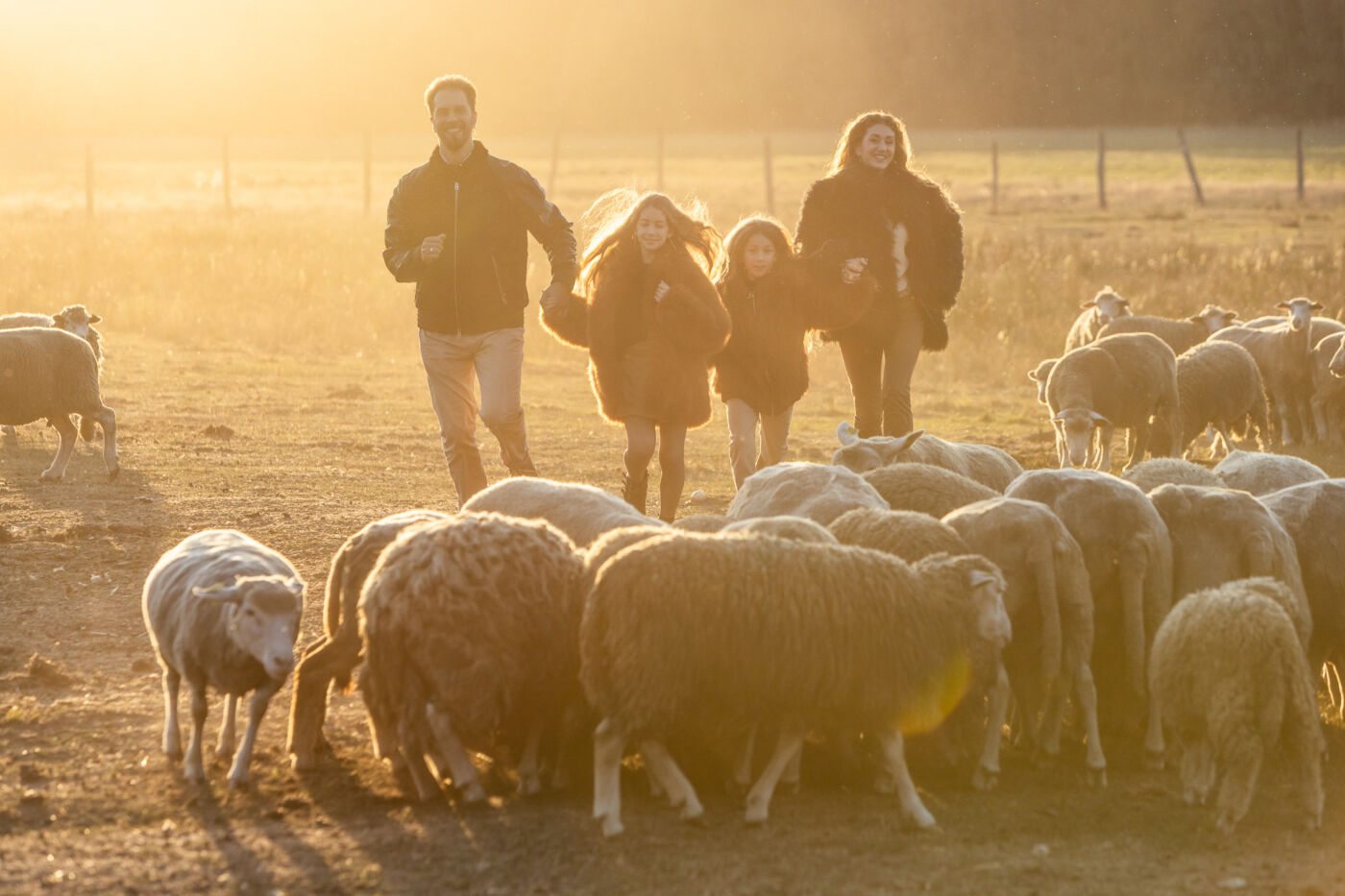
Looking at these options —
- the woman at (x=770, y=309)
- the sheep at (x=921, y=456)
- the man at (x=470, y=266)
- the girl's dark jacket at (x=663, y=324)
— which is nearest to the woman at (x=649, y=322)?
the girl's dark jacket at (x=663, y=324)

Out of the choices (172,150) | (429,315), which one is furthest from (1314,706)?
(172,150)

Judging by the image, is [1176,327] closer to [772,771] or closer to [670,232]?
[670,232]

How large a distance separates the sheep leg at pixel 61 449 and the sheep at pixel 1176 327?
32.9 feet

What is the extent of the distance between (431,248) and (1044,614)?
4092 millimetres

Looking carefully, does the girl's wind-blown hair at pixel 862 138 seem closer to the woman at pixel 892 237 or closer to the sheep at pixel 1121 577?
the woman at pixel 892 237

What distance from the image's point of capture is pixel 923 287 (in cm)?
1000

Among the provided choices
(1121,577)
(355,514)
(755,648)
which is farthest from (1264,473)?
(355,514)

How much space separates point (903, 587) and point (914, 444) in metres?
3.38

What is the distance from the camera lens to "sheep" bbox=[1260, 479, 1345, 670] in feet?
23.6

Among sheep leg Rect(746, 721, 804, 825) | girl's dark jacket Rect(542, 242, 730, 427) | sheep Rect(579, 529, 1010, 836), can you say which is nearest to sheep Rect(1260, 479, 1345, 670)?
sheep Rect(579, 529, 1010, 836)

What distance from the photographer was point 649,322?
9164 mm

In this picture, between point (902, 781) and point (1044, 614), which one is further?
point (1044, 614)

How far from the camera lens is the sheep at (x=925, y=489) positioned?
788 centimetres

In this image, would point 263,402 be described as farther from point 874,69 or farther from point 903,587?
point 874,69
